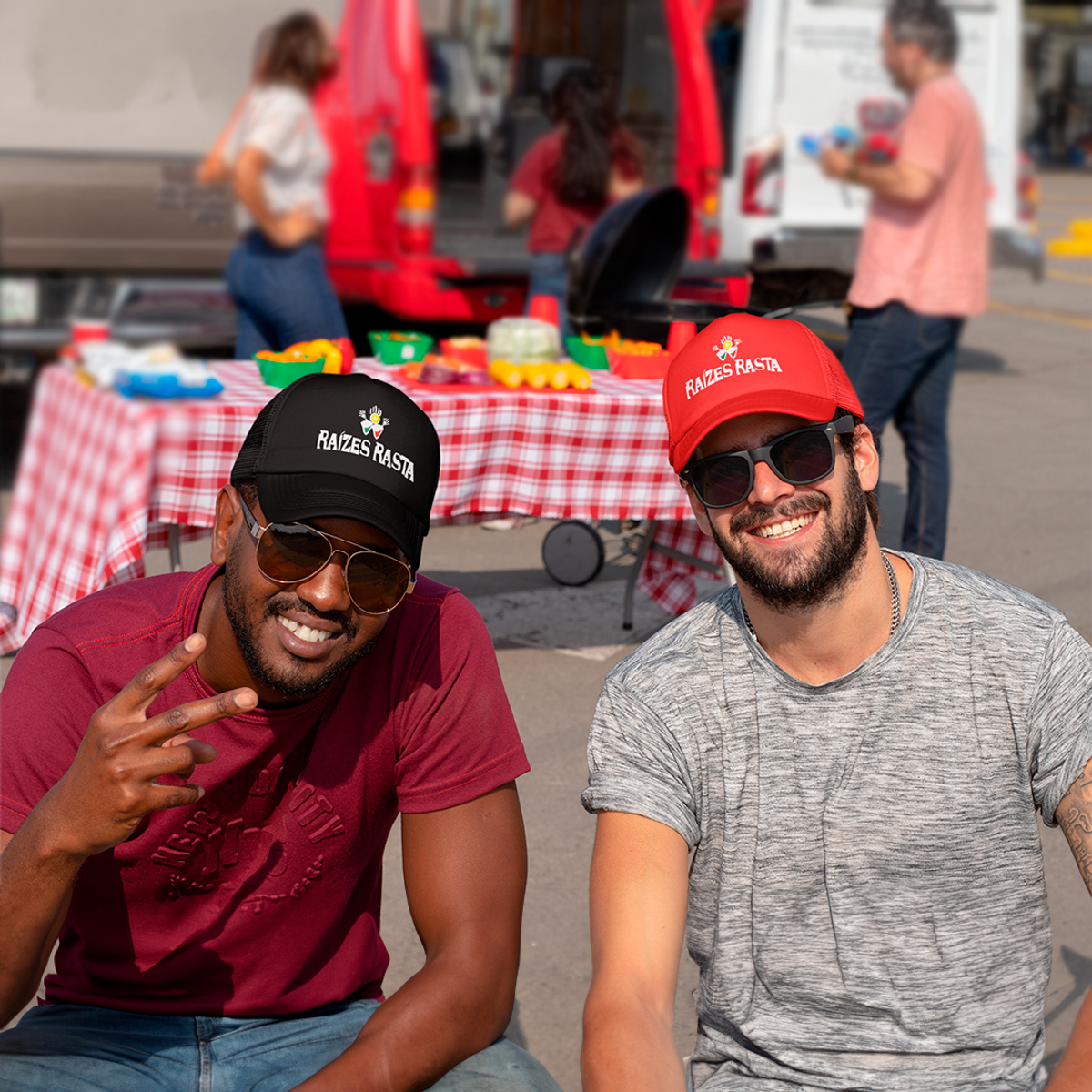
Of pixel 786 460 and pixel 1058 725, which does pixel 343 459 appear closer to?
pixel 786 460

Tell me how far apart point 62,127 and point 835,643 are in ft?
19.8

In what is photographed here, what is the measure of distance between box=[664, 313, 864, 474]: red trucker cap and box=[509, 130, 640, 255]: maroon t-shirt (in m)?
5.40

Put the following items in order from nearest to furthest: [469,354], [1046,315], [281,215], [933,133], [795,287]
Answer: [933,133] < [469,354] < [281,215] < [795,287] < [1046,315]

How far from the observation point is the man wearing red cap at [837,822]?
1.84 m

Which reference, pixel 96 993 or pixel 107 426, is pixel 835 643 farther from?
pixel 107 426

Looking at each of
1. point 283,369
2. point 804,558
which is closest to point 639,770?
point 804,558

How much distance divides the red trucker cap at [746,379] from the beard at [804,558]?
0.11 meters

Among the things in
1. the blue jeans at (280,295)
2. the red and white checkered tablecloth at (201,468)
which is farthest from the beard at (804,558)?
the blue jeans at (280,295)

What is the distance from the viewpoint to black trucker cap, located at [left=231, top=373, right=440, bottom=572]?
1904mm

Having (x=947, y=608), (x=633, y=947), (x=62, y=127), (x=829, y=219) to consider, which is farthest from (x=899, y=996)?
(x=829, y=219)

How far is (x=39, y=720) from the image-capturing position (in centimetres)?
189

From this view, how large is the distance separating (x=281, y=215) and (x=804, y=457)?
4344 mm

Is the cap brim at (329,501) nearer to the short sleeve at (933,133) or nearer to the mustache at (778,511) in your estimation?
the mustache at (778,511)

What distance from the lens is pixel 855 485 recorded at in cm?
202
